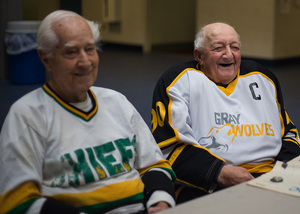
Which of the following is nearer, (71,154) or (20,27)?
(71,154)

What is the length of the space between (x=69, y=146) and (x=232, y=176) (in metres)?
0.79

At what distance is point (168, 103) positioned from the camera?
7.39 ft

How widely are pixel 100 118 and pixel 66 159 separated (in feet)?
0.64

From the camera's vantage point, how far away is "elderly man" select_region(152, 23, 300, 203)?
2150mm

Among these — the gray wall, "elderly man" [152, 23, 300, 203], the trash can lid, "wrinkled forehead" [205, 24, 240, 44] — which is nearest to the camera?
"elderly man" [152, 23, 300, 203]

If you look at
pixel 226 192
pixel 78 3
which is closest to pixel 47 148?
pixel 226 192

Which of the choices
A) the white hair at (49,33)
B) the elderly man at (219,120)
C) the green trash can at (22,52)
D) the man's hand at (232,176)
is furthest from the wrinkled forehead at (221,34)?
the green trash can at (22,52)

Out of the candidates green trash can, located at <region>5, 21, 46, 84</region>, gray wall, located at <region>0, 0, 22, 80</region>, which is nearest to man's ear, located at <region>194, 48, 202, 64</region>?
green trash can, located at <region>5, 21, 46, 84</region>

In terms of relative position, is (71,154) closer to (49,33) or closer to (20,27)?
(49,33)

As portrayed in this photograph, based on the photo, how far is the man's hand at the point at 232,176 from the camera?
6.70ft

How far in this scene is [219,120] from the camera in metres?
2.23

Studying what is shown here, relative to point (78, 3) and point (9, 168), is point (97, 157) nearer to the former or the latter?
point (9, 168)

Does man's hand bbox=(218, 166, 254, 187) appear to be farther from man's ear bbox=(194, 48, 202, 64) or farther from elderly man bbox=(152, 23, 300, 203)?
man's ear bbox=(194, 48, 202, 64)

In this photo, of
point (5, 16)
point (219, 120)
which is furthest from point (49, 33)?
point (5, 16)
